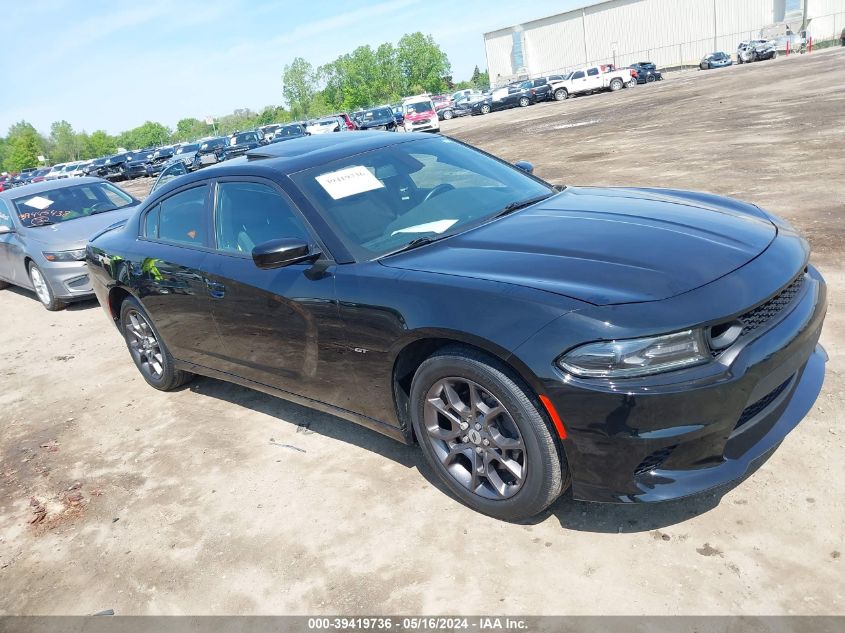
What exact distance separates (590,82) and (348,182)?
45808mm

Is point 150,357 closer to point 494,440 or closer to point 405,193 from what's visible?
point 405,193

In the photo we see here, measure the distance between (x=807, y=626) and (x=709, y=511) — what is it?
2.26 feet

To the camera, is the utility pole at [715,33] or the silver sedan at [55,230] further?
the utility pole at [715,33]

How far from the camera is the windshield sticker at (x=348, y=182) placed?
3689 mm

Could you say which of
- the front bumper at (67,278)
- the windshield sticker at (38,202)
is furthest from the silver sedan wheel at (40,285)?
the windshield sticker at (38,202)

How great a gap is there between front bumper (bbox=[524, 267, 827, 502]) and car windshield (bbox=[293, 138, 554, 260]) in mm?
1321

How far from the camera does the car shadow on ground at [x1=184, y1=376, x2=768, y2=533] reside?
2.97 meters

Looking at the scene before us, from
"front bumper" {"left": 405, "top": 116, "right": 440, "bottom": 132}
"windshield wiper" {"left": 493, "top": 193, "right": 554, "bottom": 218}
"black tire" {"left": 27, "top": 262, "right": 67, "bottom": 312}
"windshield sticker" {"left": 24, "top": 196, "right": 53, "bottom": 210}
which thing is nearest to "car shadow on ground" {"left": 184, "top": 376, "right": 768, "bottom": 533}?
"windshield wiper" {"left": 493, "top": 193, "right": 554, "bottom": 218}

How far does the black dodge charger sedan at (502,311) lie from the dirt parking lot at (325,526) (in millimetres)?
310

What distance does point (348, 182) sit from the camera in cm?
375

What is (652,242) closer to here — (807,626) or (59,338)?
(807,626)

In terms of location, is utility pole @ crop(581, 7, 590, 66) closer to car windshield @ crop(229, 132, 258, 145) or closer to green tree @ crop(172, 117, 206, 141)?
car windshield @ crop(229, 132, 258, 145)

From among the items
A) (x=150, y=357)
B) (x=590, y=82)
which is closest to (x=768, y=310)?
(x=150, y=357)

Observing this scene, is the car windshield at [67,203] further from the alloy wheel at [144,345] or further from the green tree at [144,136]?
the green tree at [144,136]
